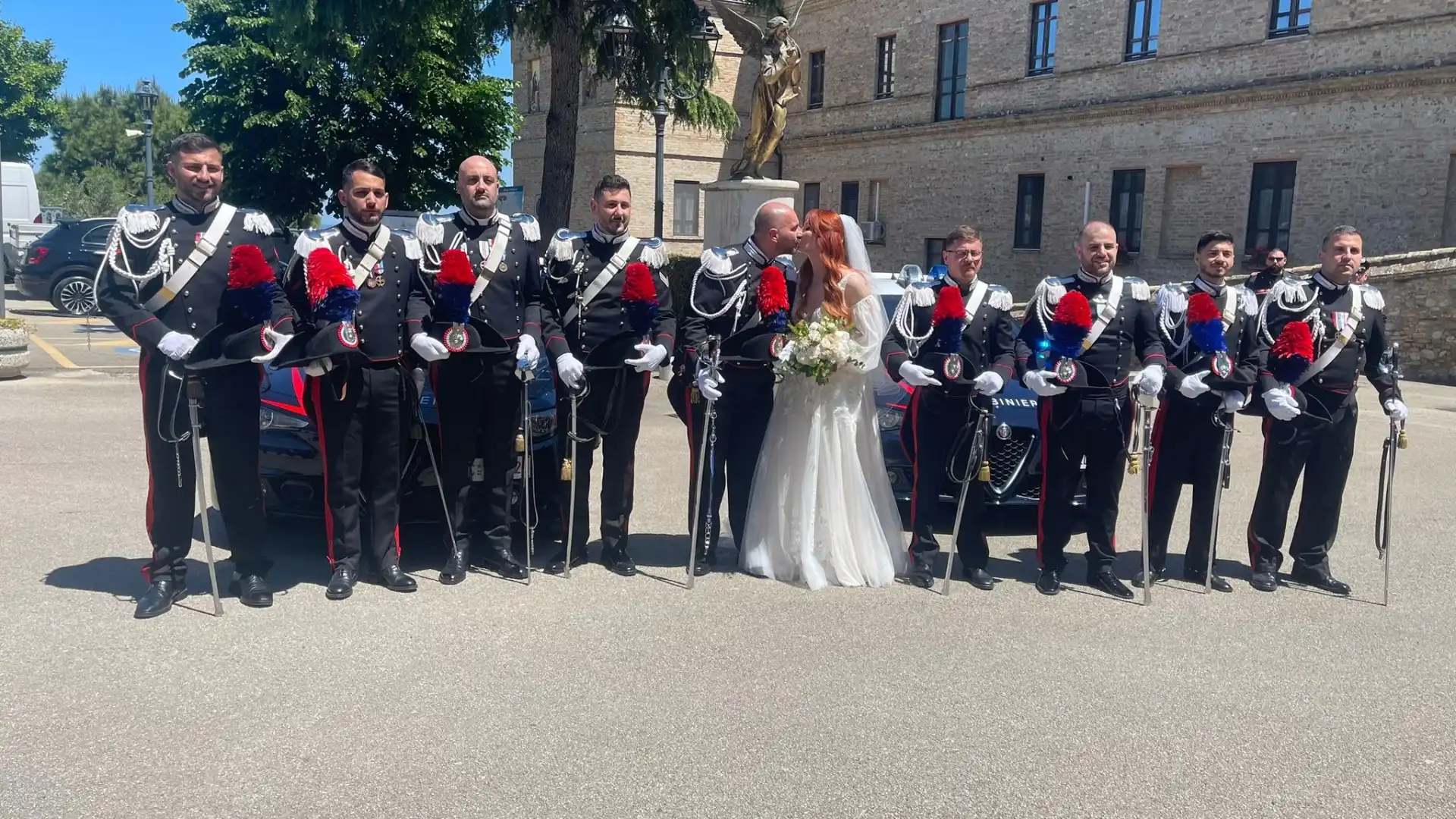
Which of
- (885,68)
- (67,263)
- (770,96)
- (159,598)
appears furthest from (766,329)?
(885,68)

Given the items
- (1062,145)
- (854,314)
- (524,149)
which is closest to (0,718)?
(854,314)

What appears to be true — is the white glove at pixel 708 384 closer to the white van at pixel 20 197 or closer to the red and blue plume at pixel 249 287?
the red and blue plume at pixel 249 287

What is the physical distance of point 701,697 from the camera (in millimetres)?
4527

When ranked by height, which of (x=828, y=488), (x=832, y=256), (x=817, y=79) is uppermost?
(x=817, y=79)

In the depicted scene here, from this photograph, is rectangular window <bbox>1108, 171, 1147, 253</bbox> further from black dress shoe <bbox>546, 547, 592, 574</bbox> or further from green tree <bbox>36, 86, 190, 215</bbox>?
green tree <bbox>36, 86, 190, 215</bbox>

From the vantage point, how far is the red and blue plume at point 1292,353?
19.5ft

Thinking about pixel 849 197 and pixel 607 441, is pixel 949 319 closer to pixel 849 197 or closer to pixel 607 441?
pixel 607 441

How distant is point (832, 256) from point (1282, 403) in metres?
2.44

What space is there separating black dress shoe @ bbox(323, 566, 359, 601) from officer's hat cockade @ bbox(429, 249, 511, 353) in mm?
1208

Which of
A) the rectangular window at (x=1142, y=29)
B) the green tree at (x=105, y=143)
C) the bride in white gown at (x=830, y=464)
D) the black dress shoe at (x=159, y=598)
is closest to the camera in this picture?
the black dress shoe at (x=159, y=598)

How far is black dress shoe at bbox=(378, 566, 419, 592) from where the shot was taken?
225 inches

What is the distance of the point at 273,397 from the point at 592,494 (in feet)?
8.23

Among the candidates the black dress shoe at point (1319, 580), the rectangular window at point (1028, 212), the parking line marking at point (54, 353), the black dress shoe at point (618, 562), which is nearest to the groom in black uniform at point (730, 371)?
the black dress shoe at point (618, 562)

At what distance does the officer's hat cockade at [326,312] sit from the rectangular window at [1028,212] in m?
25.8
